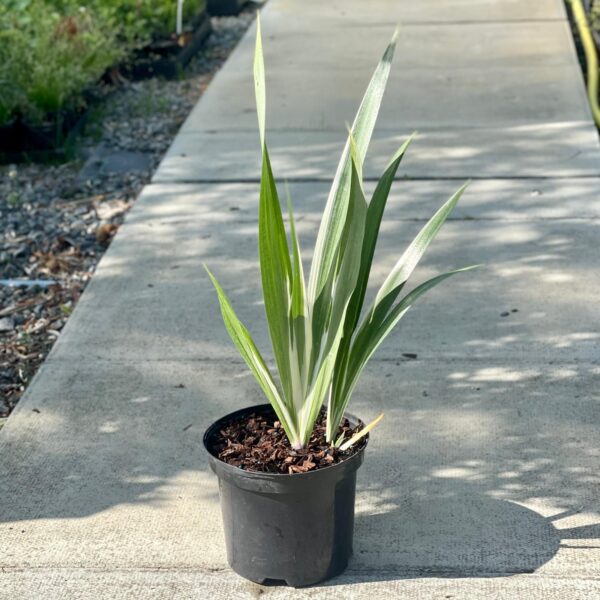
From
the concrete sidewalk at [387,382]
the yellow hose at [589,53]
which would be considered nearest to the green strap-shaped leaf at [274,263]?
Result: the concrete sidewalk at [387,382]

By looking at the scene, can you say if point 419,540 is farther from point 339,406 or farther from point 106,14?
point 106,14

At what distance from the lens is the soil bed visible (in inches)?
109

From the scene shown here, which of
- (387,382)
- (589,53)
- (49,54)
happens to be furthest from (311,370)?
(589,53)

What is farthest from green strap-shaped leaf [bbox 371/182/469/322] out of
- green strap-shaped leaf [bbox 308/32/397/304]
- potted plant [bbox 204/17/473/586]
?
green strap-shaped leaf [bbox 308/32/397/304]

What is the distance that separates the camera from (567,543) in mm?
2977

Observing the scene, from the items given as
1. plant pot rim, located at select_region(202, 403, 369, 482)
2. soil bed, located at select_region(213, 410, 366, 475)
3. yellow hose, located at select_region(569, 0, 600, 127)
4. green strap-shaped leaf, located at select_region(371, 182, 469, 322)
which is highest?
green strap-shaped leaf, located at select_region(371, 182, 469, 322)

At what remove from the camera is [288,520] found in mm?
2717

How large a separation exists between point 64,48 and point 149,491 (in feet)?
14.6

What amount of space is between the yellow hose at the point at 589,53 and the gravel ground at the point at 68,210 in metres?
2.74

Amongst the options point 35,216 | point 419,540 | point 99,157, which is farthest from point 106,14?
point 419,540

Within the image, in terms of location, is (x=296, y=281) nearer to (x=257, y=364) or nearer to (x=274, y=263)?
(x=274, y=263)

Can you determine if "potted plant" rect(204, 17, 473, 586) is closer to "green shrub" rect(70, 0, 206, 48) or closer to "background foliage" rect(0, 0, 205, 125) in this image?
"background foliage" rect(0, 0, 205, 125)

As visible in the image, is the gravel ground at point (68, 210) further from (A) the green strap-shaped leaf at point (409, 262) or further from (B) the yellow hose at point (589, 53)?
(B) the yellow hose at point (589, 53)

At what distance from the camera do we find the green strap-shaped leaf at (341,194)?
2611mm
